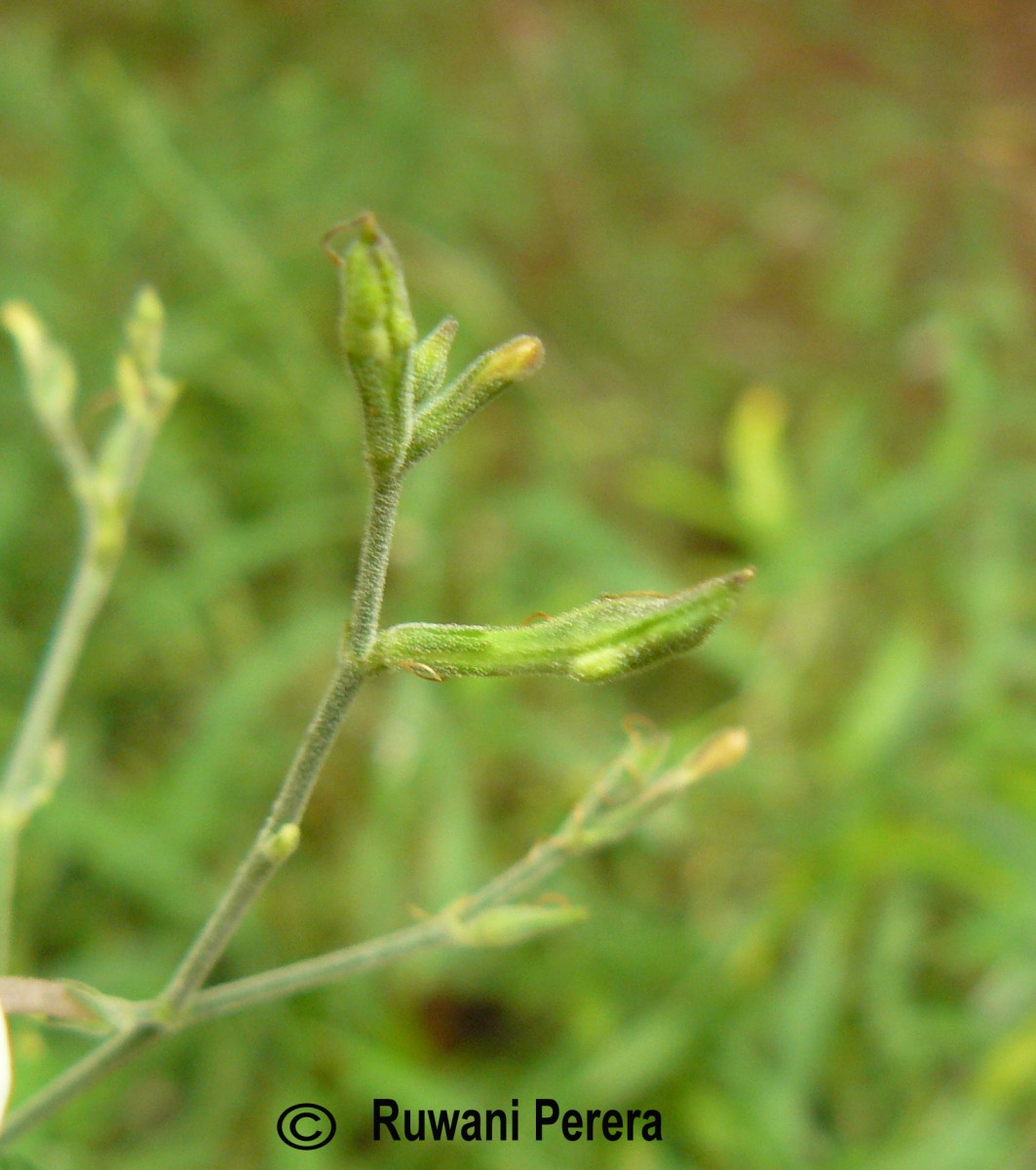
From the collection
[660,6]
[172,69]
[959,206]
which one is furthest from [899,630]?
[172,69]

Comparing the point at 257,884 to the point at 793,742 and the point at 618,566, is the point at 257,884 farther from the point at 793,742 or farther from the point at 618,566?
the point at 793,742

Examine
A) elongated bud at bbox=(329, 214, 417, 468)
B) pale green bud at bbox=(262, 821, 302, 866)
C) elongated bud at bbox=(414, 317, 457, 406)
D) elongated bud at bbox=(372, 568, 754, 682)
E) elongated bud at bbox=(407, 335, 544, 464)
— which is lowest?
pale green bud at bbox=(262, 821, 302, 866)

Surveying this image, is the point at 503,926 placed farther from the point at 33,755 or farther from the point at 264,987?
the point at 33,755
